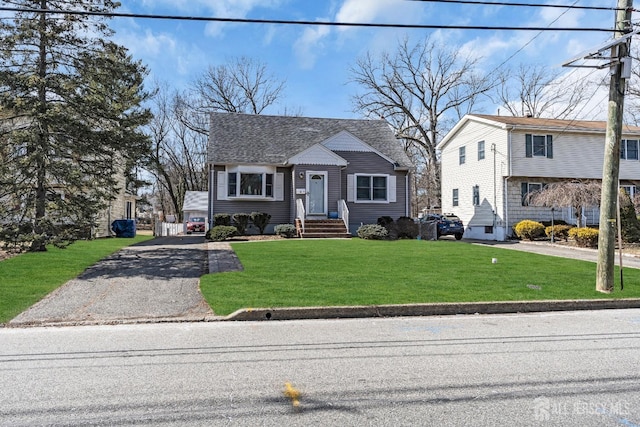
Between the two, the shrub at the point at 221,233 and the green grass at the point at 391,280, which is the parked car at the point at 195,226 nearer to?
the shrub at the point at 221,233

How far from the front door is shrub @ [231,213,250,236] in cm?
321

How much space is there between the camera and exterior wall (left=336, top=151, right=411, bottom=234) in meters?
22.8

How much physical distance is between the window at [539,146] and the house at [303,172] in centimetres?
669

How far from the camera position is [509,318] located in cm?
698

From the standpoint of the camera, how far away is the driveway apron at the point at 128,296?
6801 mm

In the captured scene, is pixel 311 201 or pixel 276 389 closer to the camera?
pixel 276 389

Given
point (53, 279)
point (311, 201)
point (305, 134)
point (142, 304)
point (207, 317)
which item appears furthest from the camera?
point (305, 134)

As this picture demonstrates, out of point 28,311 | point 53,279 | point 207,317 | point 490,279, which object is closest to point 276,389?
point 207,317

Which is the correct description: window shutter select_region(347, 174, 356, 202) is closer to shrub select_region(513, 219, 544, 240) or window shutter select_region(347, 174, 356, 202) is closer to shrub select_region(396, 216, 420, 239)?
shrub select_region(396, 216, 420, 239)

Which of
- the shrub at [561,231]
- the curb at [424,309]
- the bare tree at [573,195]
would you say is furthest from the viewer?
the shrub at [561,231]

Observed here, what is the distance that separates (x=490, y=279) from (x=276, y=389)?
23.5 ft

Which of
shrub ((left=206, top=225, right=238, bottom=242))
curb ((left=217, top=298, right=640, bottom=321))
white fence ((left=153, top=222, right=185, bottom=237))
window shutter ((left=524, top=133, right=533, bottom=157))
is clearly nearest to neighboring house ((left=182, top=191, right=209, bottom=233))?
white fence ((left=153, top=222, right=185, bottom=237))

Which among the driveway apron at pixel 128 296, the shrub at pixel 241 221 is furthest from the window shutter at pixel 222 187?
the driveway apron at pixel 128 296

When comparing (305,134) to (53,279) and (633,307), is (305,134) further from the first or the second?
(633,307)
